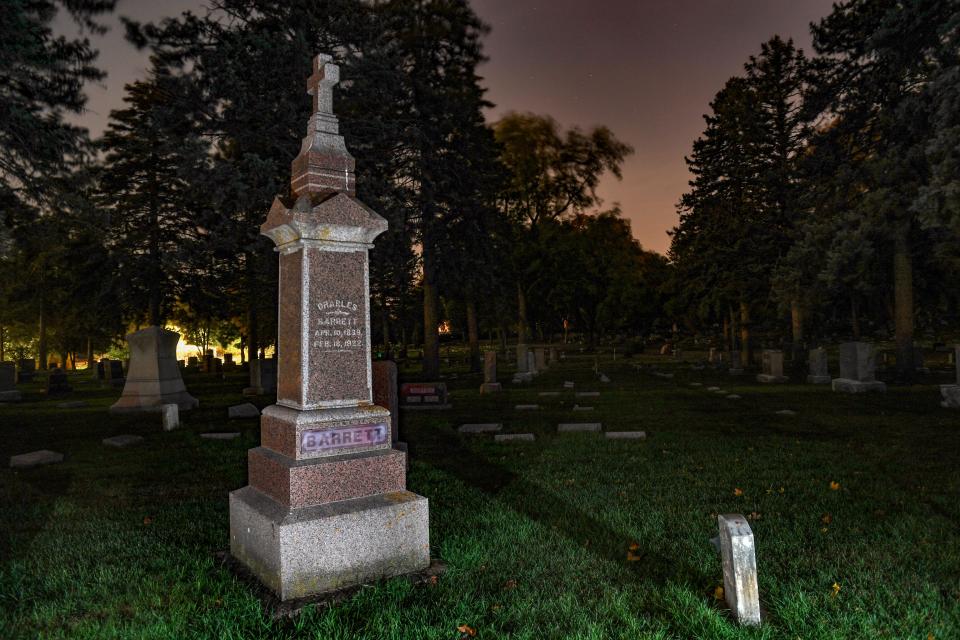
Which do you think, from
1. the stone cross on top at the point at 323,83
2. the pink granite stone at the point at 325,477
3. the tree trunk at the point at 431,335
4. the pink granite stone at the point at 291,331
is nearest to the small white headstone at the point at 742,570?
the pink granite stone at the point at 325,477

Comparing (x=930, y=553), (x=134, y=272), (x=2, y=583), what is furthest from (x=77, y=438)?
(x=134, y=272)

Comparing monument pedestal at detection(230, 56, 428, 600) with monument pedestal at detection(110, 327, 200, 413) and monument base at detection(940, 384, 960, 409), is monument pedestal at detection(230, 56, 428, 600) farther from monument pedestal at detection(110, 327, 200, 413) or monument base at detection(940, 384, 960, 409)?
monument base at detection(940, 384, 960, 409)

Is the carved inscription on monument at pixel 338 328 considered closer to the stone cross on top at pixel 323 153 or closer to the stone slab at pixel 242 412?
the stone cross on top at pixel 323 153

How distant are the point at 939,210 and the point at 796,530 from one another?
1434 cm

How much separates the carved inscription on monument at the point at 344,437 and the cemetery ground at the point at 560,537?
114 cm

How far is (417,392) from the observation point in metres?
16.5

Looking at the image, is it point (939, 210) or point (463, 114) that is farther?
point (463, 114)

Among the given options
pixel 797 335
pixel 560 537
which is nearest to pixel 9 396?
pixel 560 537

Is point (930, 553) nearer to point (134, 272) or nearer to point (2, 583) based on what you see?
point (2, 583)

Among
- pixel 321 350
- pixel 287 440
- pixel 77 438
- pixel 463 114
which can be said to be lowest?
pixel 77 438

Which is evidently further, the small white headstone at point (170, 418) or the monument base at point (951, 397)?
the monument base at point (951, 397)

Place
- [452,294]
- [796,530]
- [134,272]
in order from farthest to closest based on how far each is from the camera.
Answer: [134,272] → [452,294] → [796,530]

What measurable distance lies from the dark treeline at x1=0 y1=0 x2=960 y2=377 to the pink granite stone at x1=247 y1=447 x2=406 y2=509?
13.1m

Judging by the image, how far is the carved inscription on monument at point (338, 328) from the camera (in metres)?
4.92
